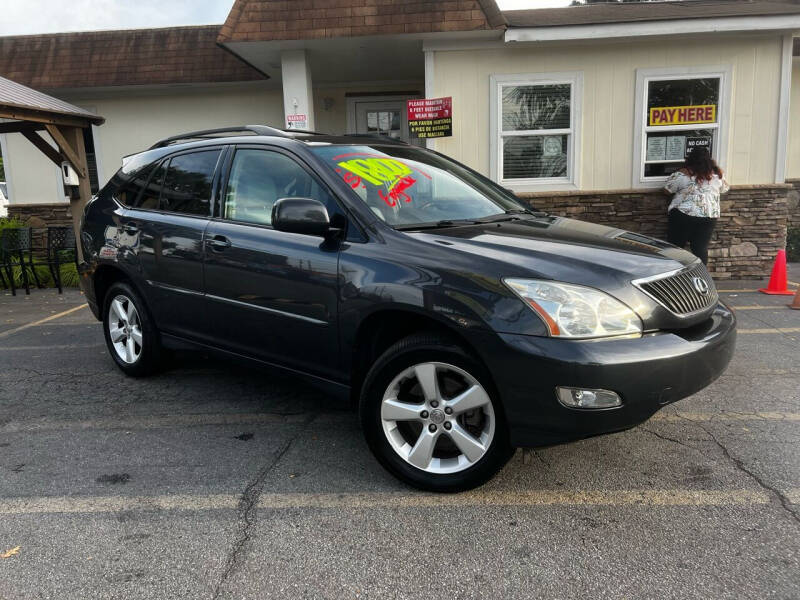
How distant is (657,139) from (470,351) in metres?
7.54

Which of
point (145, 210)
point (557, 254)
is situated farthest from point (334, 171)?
point (145, 210)

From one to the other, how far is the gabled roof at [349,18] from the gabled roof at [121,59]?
92.0 inches

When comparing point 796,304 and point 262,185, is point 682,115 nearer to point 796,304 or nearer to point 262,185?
point 796,304

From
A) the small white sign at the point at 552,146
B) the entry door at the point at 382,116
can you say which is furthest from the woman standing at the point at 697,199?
the entry door at the point at 382,116

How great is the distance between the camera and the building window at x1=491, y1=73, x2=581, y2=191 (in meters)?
8.83

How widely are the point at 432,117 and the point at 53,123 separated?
520 centimetres

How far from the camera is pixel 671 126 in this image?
8.87m

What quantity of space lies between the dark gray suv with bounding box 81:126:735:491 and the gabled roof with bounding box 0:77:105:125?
437 centimetres

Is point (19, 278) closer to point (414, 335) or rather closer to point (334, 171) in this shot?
point (334, 171)

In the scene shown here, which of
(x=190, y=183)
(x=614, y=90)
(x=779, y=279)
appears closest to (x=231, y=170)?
(x=190, y=183)

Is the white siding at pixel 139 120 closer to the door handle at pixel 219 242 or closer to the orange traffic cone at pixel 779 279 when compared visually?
the door handle at pixel 219 242

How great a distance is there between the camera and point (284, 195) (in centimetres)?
363

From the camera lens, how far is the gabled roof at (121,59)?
10.7 m

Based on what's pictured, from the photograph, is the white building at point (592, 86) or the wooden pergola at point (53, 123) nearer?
the wooden pergola at point (53, 123)
